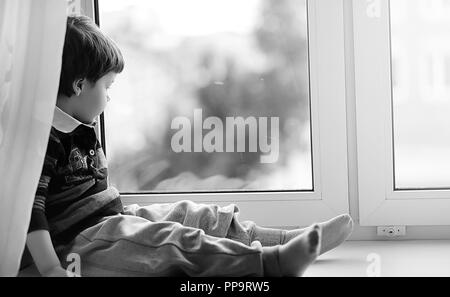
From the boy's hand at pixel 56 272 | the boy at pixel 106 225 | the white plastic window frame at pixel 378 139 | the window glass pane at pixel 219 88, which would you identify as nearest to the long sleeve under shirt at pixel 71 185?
the boy at pixel 106 225

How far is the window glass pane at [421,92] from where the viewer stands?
4.50 ft

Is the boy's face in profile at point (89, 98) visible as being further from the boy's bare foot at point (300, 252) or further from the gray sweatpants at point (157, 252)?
the boy's bare foot at point (300, 252)

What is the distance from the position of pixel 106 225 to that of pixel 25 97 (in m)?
0.26

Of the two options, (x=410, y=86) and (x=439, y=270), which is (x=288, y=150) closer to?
(x=410, y=86)

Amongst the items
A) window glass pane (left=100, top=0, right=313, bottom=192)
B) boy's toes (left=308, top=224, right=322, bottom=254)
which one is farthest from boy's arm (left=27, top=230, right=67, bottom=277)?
window glass pane (left=100, top=0, right=313, bottom=192)

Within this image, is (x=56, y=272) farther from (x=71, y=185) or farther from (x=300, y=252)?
(x=300, y=252)

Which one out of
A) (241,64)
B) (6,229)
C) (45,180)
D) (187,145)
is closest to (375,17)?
(241,64)

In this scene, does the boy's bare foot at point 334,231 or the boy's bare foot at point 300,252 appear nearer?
the boy's bare foot at point 300,252

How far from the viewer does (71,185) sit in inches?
44.8

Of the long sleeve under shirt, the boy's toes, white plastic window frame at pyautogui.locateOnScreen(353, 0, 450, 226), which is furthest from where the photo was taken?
white plastic window frame at pyautogui.locateOnScreen(353, 0, 450, 226)

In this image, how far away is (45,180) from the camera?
3.44ft

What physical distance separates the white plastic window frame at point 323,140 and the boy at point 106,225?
9.2 inches

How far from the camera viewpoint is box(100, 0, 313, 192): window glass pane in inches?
57.2

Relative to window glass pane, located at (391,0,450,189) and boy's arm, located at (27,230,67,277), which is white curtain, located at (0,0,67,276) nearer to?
boy's arm, located at (27,230,67,277)
